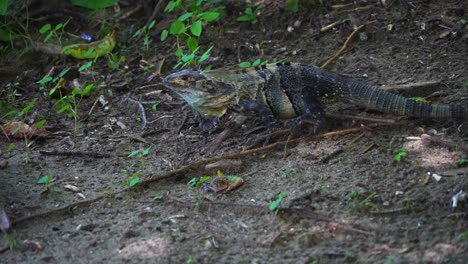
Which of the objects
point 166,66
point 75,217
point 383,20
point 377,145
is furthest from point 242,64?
point 75,217

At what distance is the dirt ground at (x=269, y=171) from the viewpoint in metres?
4.09

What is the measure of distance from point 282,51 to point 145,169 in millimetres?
2348

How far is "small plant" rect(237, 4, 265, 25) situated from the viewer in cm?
734

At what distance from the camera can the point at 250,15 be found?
7.38 meters

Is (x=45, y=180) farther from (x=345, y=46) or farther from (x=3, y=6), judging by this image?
(x=345, y=46)

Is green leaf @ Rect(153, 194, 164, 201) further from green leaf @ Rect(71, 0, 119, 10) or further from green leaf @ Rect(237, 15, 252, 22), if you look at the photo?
green leaf @ Rect(71, 0, 119, 10)

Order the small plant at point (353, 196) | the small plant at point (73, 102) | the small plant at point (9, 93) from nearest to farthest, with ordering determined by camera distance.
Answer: the small plant at point (353, 196) → the small plant at point (73, 102) → the small plant at point (9, 93)

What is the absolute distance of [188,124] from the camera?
20.0ft

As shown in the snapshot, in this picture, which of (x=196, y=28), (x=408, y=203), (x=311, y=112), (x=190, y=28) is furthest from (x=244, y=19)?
(x=408, y=203)

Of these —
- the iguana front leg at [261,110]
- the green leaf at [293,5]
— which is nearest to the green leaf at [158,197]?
the iguana front leg at [261,110]

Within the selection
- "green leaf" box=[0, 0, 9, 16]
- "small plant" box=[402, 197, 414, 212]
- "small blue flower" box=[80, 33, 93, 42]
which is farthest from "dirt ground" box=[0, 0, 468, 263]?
"green leaf" box=[0, 0, 9, 16]

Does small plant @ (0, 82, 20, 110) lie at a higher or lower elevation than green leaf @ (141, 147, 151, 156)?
lower

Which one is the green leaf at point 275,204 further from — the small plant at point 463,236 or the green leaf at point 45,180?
the green leaf at point 45,180

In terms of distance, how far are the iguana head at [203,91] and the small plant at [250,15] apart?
160 centimetres
